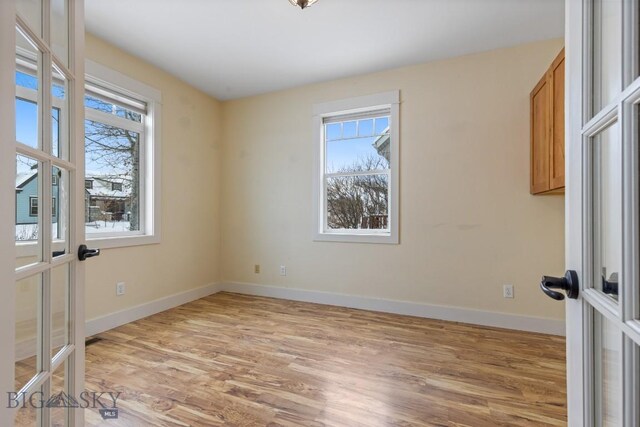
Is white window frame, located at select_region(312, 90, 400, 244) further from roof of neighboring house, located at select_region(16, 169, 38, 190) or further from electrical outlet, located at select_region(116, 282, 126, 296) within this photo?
roof of neighboring house, located at select_region(16, 169, 38, 190)

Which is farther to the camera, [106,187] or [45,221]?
[106,187]

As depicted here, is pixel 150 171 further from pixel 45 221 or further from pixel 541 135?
pixel 541 135

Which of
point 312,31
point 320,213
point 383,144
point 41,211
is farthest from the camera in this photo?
point 320,213

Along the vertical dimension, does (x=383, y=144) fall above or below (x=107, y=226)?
above

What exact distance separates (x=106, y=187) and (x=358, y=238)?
2584 mm

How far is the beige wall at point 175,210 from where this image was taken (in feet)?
9.07

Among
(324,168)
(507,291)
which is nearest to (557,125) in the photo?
(507,291)

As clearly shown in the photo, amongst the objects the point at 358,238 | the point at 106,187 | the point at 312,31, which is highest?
the point at 312,31

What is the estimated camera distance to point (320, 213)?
362 centimetres

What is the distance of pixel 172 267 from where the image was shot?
3.45 meters

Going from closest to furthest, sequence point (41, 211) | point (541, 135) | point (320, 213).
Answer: point (41, 211)
point (541, 135)
point (320, 213)

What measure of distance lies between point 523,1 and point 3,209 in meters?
3.04

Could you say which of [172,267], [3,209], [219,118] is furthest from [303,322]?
[219,118]

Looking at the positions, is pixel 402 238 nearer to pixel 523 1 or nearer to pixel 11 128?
pixel 523 1
